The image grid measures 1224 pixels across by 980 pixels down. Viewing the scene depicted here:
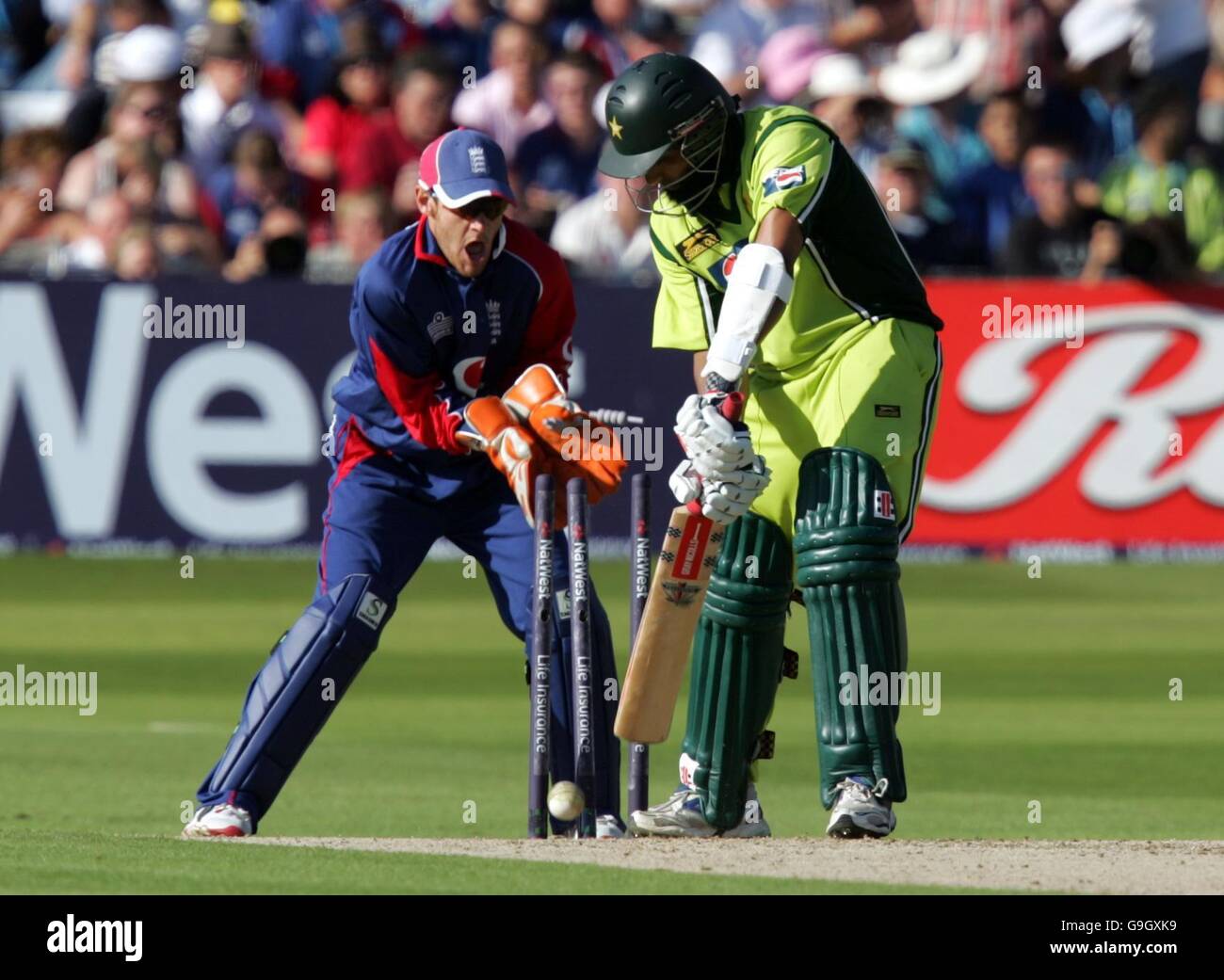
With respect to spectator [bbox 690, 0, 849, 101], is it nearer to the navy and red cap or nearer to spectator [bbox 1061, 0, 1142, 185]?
spectator [bbox 1061, 0, 1142, 185]

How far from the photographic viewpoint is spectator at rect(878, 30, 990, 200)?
69.8ft

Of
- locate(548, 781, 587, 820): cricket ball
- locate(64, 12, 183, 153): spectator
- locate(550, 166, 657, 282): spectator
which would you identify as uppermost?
locate(64, 12, 183, 153): spectator

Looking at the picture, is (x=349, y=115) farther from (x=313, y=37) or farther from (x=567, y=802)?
(x=567, y=802)

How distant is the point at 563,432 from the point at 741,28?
14.3 m

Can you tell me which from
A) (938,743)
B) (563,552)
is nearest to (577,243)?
(938,743)

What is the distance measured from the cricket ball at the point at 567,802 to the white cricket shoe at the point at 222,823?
103 cm

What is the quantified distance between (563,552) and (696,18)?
14911 millimetres

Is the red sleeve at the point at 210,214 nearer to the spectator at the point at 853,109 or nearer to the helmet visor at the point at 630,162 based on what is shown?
the spectator at the point at 853,109

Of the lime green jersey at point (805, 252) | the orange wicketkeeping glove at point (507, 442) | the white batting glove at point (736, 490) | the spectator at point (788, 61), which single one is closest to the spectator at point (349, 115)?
the spectator at point (788, 61)

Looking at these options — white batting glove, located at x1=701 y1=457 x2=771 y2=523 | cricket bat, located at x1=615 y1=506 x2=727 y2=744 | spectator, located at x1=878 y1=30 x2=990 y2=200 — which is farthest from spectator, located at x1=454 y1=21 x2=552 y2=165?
white batting glove, located at x1=701 y1=457 x2=771 y2=523

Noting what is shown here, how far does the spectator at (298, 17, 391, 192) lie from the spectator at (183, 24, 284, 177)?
1.18 feet

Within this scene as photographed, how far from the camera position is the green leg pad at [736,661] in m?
8.59

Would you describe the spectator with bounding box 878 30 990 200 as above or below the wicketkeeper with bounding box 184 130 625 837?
above

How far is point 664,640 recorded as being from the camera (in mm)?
8445
